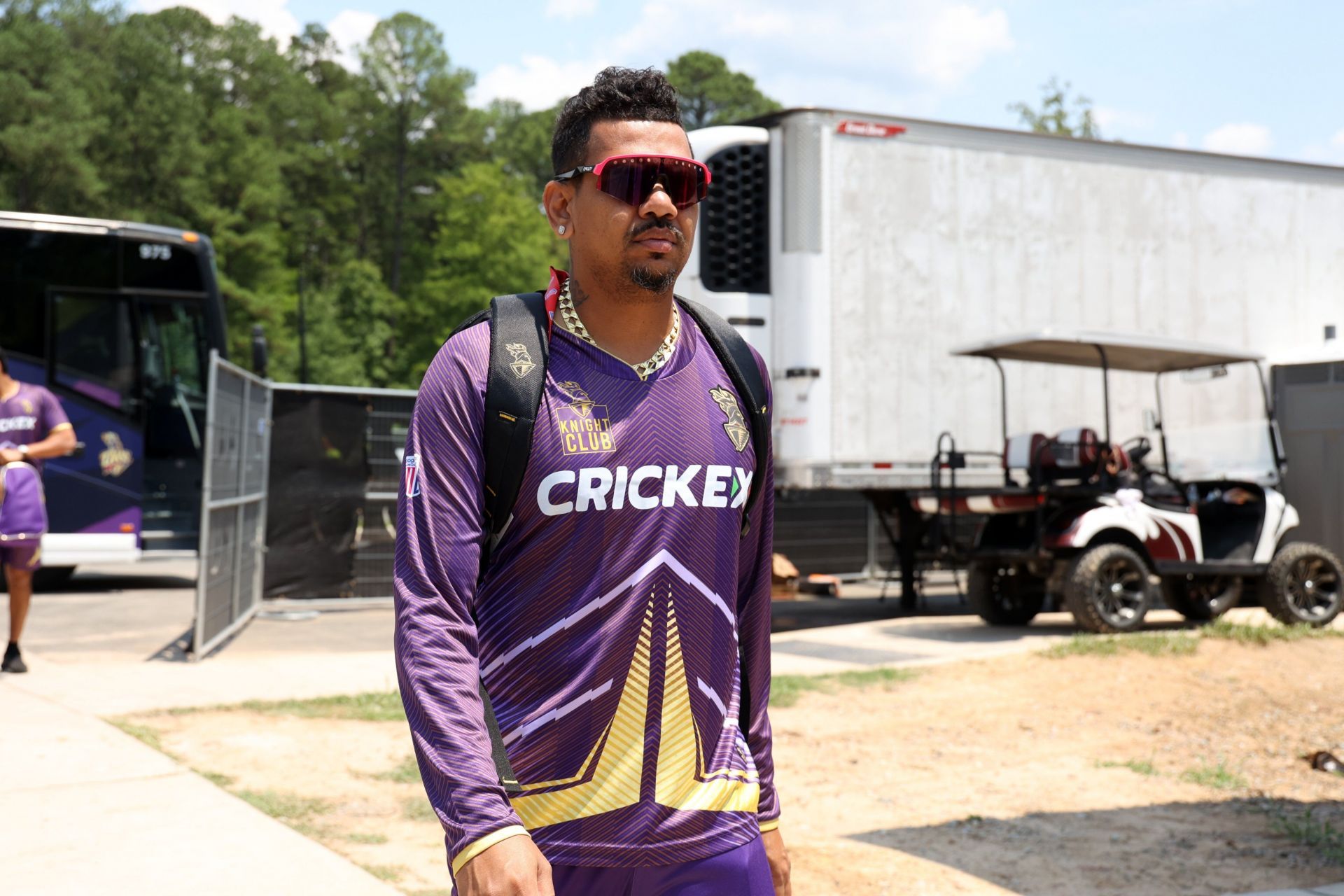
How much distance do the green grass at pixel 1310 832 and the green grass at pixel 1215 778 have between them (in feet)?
1.67

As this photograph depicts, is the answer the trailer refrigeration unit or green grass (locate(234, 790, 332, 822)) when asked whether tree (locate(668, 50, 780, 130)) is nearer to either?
the trailer refrigeration unit

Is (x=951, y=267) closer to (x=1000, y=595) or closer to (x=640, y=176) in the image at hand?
(x=1000, y=595)

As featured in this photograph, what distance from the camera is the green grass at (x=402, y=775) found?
6.46m

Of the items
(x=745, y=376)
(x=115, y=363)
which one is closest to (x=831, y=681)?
(x=745, y=376)

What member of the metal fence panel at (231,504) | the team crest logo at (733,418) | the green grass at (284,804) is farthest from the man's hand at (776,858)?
the metal fence panel at (231,504)

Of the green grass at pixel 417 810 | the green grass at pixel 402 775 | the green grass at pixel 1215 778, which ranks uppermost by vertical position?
the green grass at pixel 402 775

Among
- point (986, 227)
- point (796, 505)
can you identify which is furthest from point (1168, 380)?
point (796, 505)

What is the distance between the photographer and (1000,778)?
6.80m

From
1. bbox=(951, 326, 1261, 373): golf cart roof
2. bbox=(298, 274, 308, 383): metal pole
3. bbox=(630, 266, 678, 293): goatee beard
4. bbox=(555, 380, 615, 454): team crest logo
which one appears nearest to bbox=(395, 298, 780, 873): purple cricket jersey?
bbox=(555, 380, 615, 454): team crest logo

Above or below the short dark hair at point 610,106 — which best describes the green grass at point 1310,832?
below

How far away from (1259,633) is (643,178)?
32.8ft

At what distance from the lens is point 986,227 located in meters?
13.5

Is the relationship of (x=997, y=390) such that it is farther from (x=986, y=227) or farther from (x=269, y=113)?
(x=269, y=113)

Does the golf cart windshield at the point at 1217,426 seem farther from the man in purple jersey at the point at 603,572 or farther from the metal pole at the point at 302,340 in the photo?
the metal pole at the point at 302,340
